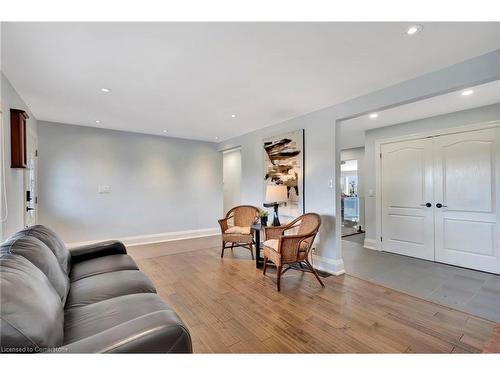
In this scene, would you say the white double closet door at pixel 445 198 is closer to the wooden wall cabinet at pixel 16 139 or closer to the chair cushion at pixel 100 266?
the chair cushion at pixel 100 266

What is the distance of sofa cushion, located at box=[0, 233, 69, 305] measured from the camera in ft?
4.75

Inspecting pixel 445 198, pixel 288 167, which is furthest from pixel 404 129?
pixel 288 167

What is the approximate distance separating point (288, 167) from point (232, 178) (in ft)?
12.2

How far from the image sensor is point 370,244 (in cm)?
463

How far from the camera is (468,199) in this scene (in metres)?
3.42

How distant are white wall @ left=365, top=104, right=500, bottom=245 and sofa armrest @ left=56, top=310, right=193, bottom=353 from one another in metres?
4.52

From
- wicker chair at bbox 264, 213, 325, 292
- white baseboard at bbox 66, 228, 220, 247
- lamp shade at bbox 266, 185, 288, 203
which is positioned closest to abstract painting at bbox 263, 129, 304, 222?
lamp shade at bbox 266, 185, 288, 203

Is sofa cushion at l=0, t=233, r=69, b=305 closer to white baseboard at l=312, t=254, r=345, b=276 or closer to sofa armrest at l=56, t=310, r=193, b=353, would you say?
sofa armrest at l=56, t=310, r=193, b=353

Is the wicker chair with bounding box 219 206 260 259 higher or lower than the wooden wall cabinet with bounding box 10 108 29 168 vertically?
lower

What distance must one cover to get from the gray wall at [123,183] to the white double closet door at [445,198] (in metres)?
4.04

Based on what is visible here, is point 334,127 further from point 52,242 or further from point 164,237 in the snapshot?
point 164,237

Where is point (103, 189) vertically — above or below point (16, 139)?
below

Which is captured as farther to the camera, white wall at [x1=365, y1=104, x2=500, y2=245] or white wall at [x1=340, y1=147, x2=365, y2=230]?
white wall at [x1=340, y1=147, x2=365, y2=230]

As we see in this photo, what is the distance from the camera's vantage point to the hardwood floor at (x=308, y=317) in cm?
175
